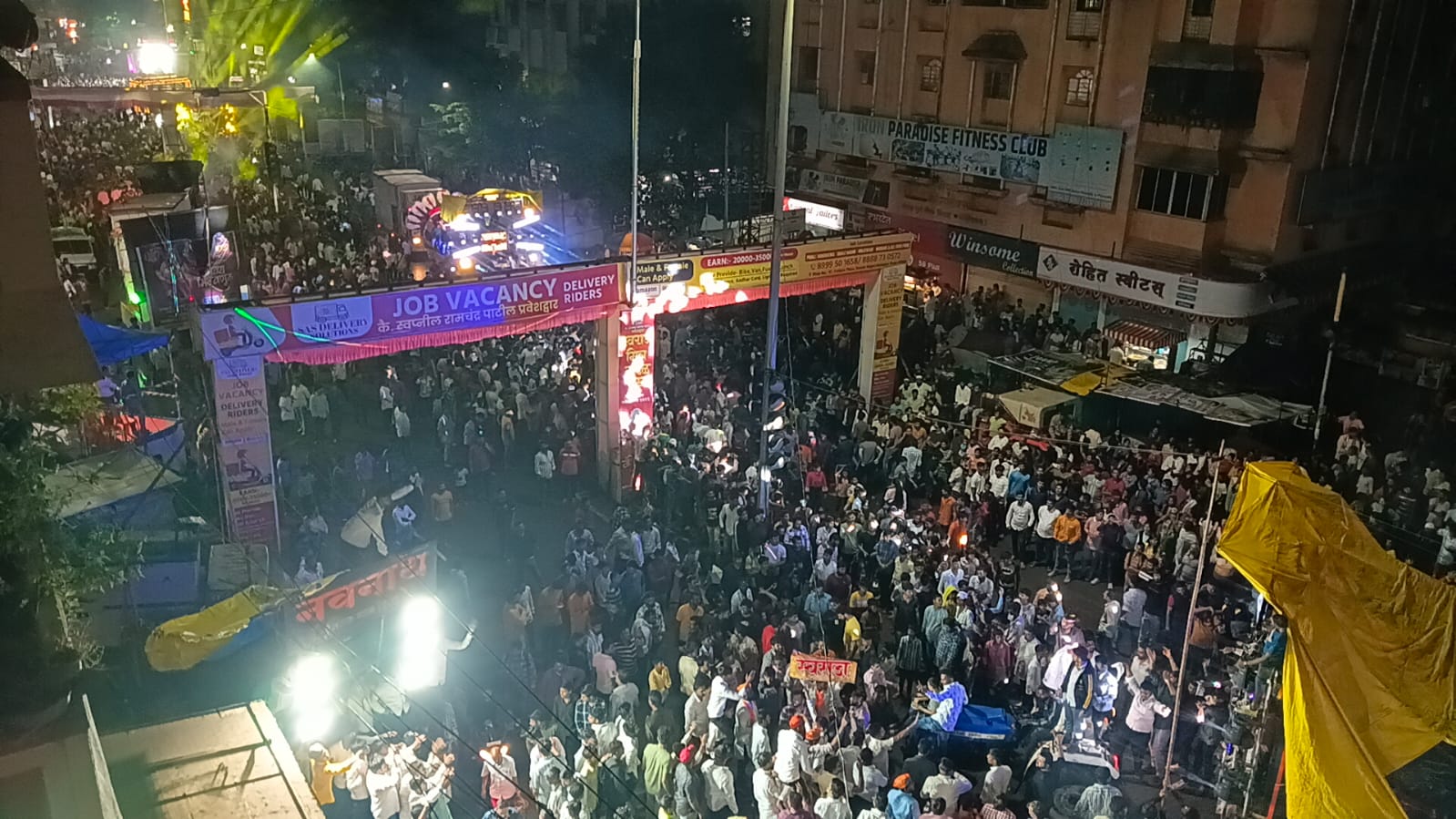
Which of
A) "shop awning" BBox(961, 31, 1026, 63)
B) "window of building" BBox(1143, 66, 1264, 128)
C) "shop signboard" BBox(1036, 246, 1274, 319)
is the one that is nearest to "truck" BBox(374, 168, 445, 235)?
"shop awning" BBox(961, 31, 1026, 63)

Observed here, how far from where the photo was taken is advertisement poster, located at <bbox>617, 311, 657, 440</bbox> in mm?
17078

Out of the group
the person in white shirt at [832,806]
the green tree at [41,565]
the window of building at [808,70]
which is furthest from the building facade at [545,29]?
the person in white shirt at [832,806]

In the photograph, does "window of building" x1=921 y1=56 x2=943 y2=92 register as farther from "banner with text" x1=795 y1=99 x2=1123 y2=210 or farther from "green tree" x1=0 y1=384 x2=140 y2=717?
"green tree" x1=0 y1=384 x2=140 y2=717

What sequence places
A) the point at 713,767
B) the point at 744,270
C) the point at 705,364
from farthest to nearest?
the point at 705,364 → the point at 744,270 → the point at 713,767

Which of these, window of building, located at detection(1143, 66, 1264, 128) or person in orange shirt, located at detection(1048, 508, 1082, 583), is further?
window of building, located at detection(1143, 66, 1264, 128)

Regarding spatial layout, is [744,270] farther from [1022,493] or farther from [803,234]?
[1022,493]

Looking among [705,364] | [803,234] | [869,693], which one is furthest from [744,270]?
[869,693]

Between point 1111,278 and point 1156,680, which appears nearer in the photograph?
point 1156,680

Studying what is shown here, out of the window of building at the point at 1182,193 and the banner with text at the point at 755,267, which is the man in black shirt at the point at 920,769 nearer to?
the banner with text at the point at 755,267

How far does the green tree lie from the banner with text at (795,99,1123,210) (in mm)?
21126

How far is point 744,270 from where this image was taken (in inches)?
719

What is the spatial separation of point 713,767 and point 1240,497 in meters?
5.13

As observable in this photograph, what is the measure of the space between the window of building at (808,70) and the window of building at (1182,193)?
11.4 metres

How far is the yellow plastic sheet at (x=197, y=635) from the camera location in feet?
32.1
